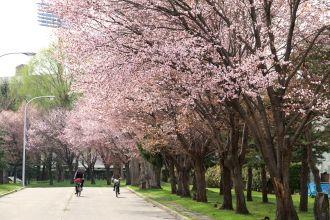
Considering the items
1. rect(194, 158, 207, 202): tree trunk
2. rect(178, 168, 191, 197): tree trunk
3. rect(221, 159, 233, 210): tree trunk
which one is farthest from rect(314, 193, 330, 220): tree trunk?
rect(178, 168, 191, 197): tree trunk

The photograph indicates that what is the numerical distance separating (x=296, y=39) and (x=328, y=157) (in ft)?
85.4

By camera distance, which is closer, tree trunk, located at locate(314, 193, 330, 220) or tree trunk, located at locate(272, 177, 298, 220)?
tree trunk, located at locate(314, 193, 330, 220)

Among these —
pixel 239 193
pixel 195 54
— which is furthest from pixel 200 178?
pixel 195 54

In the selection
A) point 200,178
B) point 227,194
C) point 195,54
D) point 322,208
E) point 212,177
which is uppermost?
point 195,54

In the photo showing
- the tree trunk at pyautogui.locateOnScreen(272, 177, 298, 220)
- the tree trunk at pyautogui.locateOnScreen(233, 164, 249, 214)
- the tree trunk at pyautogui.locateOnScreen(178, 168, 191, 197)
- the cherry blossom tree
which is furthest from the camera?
the tree trunk at pyautogui.locateOnScreen(178, 168, 191, 197)

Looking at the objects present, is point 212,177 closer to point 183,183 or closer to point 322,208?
point 183,183

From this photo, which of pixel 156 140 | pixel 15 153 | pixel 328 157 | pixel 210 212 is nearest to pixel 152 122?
pixel 156 140

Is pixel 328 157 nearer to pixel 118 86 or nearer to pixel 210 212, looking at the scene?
pixel 210 212

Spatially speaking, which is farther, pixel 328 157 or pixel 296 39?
pixel 328 157

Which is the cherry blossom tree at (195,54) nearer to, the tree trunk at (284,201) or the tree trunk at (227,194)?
the tree trunk at (284,201)

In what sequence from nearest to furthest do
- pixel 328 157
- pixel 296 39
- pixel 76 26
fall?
pixel 76 26 < pixel 296 39 < pixel 328 157

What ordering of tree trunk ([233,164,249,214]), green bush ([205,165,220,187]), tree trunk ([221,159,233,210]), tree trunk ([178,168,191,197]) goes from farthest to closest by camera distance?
green bush ([205,165,220,187]) → tree trunk ([178,168,191,197]) → tree trunk ([221,159,233,210]) → tree trunk ([233,164,249,214])

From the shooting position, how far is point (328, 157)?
144 ft

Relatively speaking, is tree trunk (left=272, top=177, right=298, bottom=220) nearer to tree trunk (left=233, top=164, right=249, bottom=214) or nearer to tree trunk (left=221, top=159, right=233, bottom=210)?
tree trunk (left=233, top=164, right=249, bottom=214)
